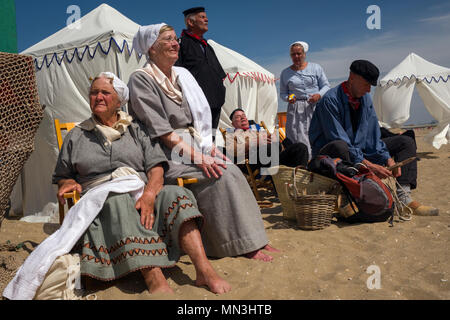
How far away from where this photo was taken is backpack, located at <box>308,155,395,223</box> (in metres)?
3.24

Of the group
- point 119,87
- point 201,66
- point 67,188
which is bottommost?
point 67,188

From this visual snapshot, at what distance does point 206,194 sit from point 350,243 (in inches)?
49.1

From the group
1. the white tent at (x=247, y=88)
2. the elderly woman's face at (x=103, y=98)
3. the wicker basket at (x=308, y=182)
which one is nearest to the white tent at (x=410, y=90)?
the white tent at (x=247, y=88)

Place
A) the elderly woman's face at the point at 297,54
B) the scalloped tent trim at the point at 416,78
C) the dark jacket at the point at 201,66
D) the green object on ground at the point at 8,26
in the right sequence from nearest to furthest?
the green object on ground at the point at 8,26 → the dark jacket at the point at 201,66 → the elderly woman's face at the point at 297,54 → the scalloped tent trim at the point at 416,78

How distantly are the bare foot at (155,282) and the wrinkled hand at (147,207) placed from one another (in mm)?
260

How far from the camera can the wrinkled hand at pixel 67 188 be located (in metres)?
A: 2.33

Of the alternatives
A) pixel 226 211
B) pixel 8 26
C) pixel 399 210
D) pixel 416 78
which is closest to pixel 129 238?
pixel 226 211

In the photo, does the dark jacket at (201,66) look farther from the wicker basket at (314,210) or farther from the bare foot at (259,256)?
the bare foot at (259,256)

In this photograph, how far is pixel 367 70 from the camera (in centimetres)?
342

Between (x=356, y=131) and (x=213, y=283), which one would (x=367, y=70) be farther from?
(x=213, y=283)

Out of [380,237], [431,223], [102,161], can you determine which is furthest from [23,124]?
[431,223]

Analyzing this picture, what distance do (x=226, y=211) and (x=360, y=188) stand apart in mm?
1322

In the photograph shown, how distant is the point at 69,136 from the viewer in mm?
2516

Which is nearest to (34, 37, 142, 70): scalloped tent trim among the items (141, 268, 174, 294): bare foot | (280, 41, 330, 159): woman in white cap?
(280, 41, 330, 159): woman in white cap
